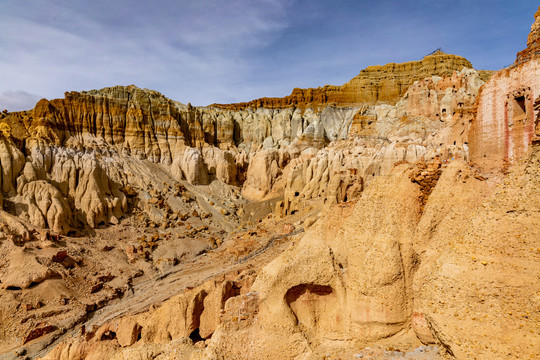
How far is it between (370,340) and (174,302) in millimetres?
6698

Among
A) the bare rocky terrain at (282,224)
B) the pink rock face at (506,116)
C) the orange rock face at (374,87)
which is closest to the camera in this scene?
the bare rocky terrain at (282,224)

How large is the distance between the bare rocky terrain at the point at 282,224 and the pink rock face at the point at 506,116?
5 centimetres

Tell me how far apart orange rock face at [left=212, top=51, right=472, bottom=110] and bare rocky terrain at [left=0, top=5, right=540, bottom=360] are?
1.01 feet

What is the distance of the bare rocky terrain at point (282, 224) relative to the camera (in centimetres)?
556

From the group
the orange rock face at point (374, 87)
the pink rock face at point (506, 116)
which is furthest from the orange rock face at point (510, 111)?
the orange rock face at point (374, 87)

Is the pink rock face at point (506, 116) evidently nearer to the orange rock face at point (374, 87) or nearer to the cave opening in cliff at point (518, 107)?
the cave opening in cliff at point (518, 107)

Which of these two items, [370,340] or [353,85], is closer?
[370,340]

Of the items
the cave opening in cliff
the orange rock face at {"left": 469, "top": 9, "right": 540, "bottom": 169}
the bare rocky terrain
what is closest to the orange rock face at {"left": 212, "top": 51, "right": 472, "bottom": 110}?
the bare rocky terrain

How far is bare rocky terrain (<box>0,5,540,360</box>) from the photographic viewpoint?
18.2 ft

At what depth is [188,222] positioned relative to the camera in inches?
1297

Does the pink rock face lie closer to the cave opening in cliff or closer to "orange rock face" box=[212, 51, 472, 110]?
the cave opening in cliff

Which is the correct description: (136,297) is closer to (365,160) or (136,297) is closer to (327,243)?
(327,243)

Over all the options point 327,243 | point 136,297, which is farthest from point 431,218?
point 136,297

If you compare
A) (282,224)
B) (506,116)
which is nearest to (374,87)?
(282,224)
